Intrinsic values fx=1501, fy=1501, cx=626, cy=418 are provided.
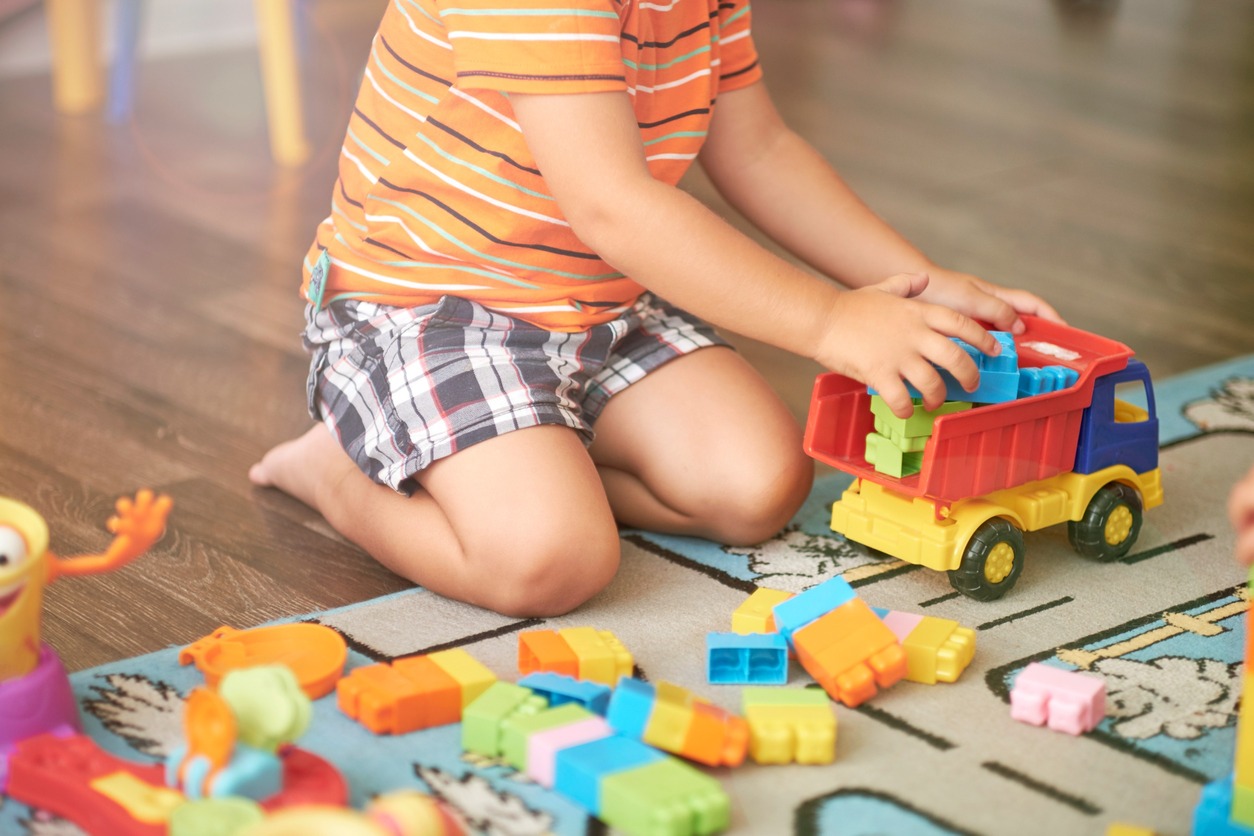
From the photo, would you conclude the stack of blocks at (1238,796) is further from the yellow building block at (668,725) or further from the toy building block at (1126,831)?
the yellow building block at (668,725)

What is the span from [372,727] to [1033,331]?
58cm

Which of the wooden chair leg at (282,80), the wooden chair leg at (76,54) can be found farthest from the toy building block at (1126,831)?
the wooden chair leg at (76,54)

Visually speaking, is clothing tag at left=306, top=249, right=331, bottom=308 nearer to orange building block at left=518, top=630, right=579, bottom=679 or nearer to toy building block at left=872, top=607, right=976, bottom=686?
orange building block at left=518, top=630, right=579, bottom=679

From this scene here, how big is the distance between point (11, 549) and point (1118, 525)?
0.74 metres

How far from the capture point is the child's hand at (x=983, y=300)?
110 cm

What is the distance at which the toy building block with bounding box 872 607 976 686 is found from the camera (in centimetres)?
90

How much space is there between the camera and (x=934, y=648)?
2.93ft

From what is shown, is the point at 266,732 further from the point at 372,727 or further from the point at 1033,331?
the point at 1033,331

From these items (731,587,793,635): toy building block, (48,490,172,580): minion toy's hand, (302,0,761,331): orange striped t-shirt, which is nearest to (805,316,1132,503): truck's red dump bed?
(731,587,793,635): toy building block

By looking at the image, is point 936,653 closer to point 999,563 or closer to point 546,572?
point 999,563

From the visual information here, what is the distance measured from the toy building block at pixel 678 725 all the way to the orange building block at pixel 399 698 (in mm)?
100

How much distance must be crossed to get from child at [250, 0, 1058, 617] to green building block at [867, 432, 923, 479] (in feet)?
0.22

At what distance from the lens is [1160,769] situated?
0.81 metres


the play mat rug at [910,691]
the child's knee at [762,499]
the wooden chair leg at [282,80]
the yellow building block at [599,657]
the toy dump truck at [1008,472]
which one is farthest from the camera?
the wooden chair leg at [282,80]
